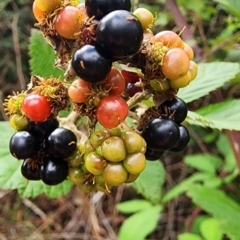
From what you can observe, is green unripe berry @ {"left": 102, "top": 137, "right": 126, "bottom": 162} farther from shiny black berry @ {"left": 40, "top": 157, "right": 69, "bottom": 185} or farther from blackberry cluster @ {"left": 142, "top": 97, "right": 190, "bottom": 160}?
shiny black berry @ {"left": 40, "top": 157, "right": 69, "bottom": 185}

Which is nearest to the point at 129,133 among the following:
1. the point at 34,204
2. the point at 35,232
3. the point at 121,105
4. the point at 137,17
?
the point at 121,105

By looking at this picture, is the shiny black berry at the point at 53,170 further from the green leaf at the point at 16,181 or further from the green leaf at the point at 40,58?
the green leaf at the point at 40,58

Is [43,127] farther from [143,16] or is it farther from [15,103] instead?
[143,16]

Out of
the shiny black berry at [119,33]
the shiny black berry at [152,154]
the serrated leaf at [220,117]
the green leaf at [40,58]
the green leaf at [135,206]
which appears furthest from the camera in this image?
the green leaf at [135,206]

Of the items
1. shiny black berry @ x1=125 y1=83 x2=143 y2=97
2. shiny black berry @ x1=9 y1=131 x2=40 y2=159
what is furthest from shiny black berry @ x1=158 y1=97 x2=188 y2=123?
shiny black berry @ x1=9 y1=131 x2=40 y2=159

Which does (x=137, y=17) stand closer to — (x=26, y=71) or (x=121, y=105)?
(x=121, y=105)

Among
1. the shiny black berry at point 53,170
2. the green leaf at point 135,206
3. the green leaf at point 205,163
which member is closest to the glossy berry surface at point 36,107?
the shiny black berry at point 53,170
